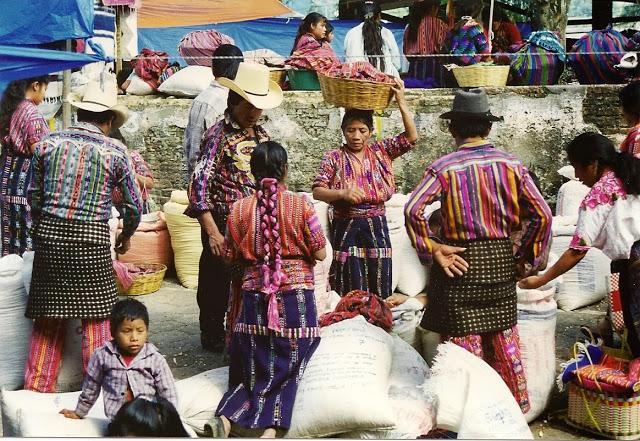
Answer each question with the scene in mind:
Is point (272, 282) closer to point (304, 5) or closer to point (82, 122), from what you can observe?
point (82, 122)

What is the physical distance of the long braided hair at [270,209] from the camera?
4.19m

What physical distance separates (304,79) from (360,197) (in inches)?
125

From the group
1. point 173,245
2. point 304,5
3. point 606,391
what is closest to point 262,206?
point 606,391

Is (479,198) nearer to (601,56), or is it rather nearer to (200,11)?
(601,56)

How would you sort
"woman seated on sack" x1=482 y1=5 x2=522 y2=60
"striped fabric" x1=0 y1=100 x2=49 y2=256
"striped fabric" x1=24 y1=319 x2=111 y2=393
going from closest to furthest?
"striped fabric" x1=24 y1=319 x2=111 y2=393
"striped fabric" x1=0 y1=100 x2=49 y2=256
"woman seated on sack" x1=482 y1=5 x2=522 y2=60

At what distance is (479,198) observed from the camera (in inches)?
161

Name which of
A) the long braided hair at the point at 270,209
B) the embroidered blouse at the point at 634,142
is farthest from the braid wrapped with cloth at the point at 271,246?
the embroidered blouse at the point at 634,142

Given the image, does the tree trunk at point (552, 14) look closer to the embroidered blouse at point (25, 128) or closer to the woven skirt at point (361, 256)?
the woven skirt at point (361, 256)

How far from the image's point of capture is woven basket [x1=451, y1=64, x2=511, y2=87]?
7.85m

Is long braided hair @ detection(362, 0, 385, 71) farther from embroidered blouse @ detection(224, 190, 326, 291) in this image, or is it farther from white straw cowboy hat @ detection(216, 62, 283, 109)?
embroidered blouse @ detection(224, 190, 326, 291)

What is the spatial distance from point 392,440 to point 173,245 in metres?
3.79

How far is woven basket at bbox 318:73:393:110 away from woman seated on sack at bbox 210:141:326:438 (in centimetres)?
124

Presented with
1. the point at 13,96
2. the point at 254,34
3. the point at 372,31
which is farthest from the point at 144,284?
the point at 254,34

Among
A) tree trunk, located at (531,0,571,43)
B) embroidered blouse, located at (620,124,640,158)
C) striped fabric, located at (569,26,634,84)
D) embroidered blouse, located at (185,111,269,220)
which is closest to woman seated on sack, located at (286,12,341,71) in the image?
striped fabric, located at (569,26,634,84)
